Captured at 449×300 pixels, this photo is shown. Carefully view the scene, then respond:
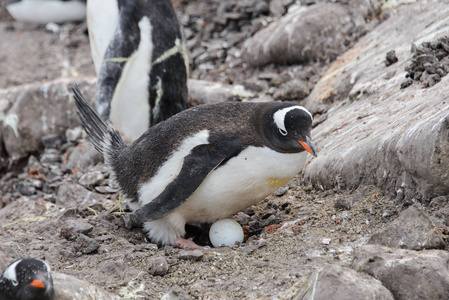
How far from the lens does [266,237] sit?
11.2 feet

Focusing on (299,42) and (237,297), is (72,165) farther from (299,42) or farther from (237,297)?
(237,297)

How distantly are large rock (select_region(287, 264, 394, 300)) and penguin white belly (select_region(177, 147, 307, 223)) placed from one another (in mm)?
1082

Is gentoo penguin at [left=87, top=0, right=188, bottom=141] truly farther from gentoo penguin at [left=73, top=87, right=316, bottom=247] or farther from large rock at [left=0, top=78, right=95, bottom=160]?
gentoo penguin at [left=73, top=87, right=316, bottom=247]

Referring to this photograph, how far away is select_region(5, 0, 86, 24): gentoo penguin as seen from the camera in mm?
9344

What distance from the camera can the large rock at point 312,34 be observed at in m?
6.18

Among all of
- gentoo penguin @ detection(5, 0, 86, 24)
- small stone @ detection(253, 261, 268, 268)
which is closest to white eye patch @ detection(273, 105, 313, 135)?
small stone @ detection(253, 261, 268, 268)

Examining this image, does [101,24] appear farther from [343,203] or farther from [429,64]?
[343,203]

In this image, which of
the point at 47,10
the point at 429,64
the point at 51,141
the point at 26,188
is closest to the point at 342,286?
the point at 429,64

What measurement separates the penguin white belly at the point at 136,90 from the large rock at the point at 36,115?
3.78 feet

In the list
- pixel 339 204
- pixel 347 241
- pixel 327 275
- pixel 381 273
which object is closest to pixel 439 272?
pixel 381 273

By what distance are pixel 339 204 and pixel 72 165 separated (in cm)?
338

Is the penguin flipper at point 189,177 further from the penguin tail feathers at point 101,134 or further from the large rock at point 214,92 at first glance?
the large rock at point 214,92

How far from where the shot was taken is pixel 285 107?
3.40 m

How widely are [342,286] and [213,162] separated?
4.17 ft
